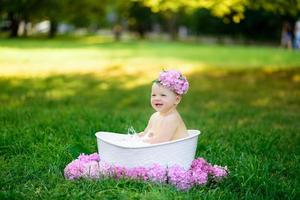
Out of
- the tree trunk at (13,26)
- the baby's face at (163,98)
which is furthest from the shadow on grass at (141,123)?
the tree trunk at (13,26)

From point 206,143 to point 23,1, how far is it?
80.0 feet

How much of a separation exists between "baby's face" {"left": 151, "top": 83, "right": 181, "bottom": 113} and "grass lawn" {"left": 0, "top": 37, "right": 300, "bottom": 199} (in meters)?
0.69

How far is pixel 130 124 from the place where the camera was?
7.04 metres

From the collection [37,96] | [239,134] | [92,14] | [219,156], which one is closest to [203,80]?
[37,96]

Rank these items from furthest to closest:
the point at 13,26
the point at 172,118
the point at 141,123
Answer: the point at 13,26, the point at 141,123, the point at 172,118

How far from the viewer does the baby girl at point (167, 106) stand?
4684mm

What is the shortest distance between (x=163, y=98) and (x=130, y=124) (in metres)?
2.36

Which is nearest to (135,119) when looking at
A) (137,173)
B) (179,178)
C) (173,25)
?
(137,173)

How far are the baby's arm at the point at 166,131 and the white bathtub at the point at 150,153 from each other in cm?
20

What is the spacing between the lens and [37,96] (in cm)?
1048

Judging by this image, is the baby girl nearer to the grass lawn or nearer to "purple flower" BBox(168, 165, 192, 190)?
"purple flower" BBox(168, 165, 192, 190)

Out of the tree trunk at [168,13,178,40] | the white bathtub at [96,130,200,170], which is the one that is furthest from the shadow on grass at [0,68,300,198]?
the tree trunk at [168,13,178,40]

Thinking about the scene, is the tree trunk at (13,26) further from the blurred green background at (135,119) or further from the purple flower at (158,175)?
the purple flower at (158,175)

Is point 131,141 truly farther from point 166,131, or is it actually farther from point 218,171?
point 218,171
